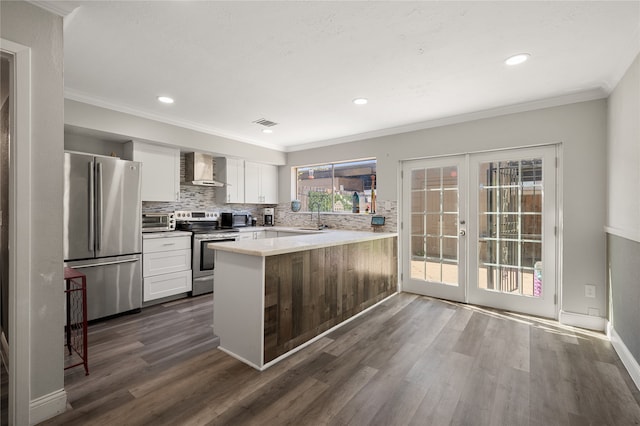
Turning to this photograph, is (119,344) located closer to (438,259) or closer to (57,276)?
(57,276)

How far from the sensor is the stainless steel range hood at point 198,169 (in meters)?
4.46

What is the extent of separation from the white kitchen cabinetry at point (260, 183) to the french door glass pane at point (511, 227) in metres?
3.50

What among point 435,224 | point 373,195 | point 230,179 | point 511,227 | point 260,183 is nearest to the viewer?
point 511,227

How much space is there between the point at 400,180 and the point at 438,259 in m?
1.22

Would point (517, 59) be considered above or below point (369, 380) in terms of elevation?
above

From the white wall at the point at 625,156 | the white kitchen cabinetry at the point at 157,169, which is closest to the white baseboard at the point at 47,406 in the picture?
the white kitchen cabinetry at the point at 157,169

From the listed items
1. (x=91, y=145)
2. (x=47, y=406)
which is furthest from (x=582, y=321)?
(x=91, y=145)

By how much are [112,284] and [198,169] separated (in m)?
1.92

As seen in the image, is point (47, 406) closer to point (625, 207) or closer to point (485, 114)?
point (625, 207)

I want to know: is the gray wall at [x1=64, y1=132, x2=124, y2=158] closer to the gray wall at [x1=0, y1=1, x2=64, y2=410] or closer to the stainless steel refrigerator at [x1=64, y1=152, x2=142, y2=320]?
the stainless steel refrigerator at [x1=64, y1=152, x2=142, y2=320]

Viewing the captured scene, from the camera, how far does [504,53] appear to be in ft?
7.50

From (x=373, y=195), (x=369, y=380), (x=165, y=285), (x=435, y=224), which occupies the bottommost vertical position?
(x=369, y=380)

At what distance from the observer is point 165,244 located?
12.6 feet

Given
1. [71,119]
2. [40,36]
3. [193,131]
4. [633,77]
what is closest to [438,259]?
[633,77]
